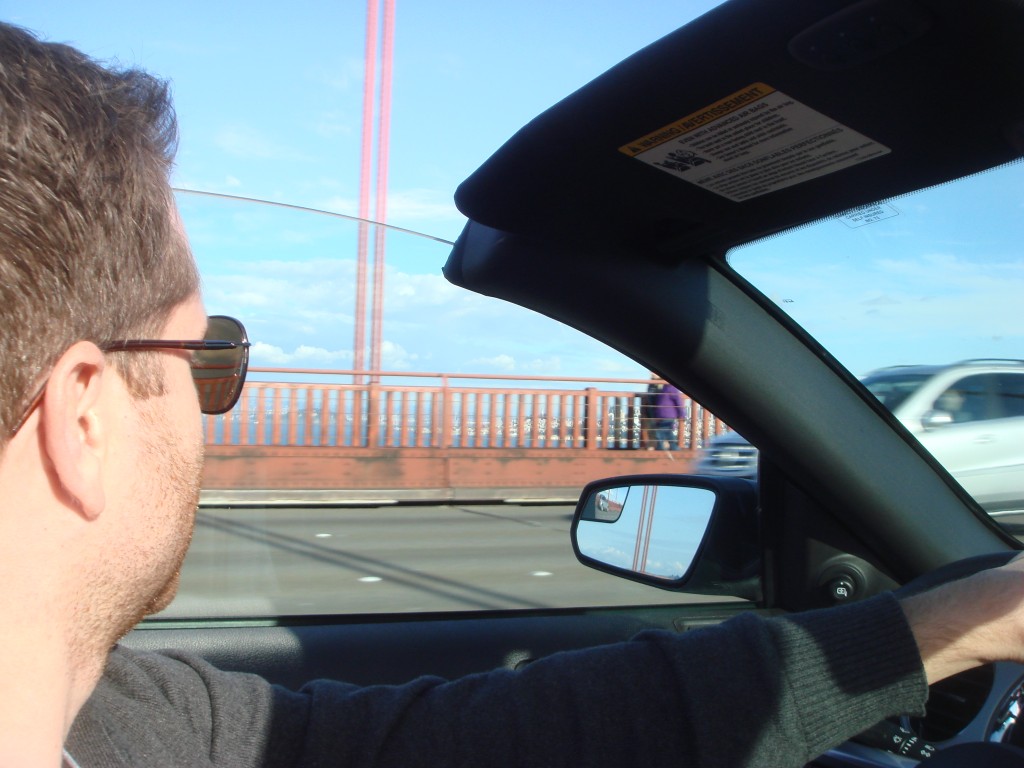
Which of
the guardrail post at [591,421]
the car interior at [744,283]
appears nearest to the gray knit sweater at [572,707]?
the car interior at [744,283]

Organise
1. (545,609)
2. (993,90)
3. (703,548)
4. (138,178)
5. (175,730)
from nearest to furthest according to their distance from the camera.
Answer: (138,178)
(993,90)
(175,730)
(703,548)
(545,609)

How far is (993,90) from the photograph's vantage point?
4.42ft


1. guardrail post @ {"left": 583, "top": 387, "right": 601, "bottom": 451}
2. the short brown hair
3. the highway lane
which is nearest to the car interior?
the highway lane

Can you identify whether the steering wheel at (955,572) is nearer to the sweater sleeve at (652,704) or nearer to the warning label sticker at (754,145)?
the sweater sleeve at (652,704)

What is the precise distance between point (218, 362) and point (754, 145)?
999 mm

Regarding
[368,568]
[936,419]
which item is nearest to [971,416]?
[936,419]

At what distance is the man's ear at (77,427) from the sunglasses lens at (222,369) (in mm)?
352

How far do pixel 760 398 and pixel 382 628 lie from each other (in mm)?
1315

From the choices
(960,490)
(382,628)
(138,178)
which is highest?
(138,178)

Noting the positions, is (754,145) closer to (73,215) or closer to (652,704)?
(652,704)

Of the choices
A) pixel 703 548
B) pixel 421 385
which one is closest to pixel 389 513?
pixel 421 385

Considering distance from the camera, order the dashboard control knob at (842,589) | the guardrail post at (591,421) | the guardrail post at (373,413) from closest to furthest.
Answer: the dashboard control knob at (842,589) < the guardrail post at (373,413) < the guardrail post at (591,421)

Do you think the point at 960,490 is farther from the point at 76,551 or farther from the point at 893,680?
the point at 76,551

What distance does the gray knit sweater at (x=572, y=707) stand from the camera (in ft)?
4.59
